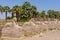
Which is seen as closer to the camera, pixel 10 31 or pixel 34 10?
pixel 10 31

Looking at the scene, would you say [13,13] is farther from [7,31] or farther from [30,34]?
[7,31]

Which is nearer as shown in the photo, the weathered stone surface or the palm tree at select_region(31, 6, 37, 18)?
the weathered stone surface

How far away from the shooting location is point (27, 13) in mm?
72562

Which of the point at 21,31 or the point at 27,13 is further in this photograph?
the point at 27,13

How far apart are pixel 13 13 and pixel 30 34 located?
4829cm

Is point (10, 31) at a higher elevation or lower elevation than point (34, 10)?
lower

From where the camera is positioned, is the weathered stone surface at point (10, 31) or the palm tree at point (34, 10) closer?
the weathered stone surface at point (10, 31)

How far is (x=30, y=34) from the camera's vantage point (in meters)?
24.2

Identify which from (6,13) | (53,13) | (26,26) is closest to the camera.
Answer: (26,26)

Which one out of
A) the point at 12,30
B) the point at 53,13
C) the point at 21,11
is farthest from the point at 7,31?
the point at 53,13

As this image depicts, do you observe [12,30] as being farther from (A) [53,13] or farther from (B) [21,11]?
(A) [53,13]

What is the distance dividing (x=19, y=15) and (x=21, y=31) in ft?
169

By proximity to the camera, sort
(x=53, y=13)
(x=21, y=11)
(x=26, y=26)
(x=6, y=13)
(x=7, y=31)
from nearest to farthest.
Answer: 1. (x=7, y=31)
2. (x=26, y=26)
3. (x=21, y=11)
4. (x=6, y=13)
5. (x=53, y=13)

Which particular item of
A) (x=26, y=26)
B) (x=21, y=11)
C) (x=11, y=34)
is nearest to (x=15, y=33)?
(x=11, y=34)
